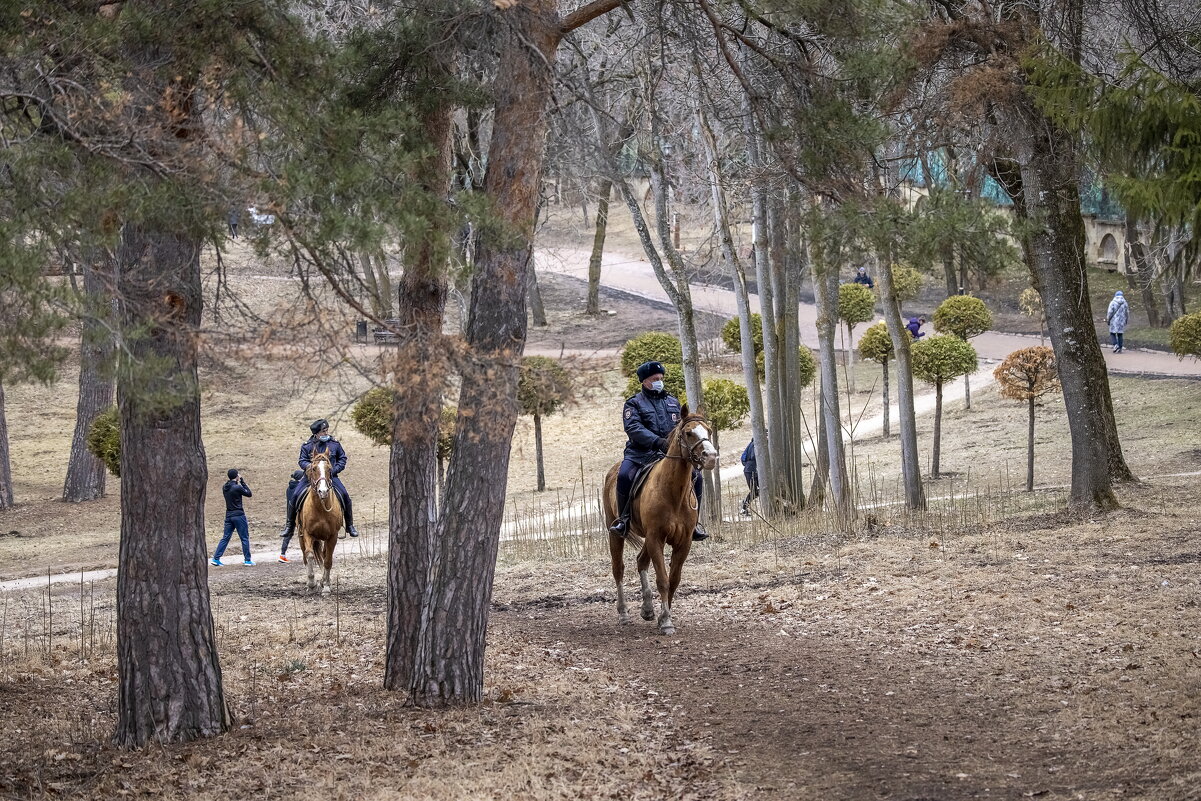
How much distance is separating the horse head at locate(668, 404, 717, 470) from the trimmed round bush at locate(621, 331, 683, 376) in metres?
17.6

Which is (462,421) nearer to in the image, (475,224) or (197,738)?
(475,224)

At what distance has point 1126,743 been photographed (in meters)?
7.09

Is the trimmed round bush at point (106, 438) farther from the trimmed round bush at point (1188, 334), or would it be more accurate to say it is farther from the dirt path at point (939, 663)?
the trimmed round bush at point (1188, 334)

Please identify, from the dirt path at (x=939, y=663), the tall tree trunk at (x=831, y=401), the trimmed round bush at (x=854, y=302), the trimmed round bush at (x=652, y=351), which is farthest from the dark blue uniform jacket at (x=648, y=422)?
the trimmed round bush at (x=854, y=302)

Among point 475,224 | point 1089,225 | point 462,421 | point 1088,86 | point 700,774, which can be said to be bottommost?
point 700,774

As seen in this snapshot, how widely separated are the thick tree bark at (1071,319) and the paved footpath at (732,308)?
799 cm

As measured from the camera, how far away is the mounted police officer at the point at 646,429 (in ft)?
40.0

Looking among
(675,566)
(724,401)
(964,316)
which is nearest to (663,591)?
(675,566)

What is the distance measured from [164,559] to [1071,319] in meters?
11.2

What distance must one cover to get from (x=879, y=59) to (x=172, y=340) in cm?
542

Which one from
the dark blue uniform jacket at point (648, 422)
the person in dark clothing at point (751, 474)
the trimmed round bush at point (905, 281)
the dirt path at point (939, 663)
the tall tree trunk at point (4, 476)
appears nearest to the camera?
the dirt path at point (939, 663)

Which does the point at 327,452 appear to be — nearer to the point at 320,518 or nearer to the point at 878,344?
the point at 320,518

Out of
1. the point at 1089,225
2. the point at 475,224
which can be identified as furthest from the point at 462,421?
the point at 1089,225

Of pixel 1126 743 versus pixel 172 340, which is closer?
pixel 1126 743
